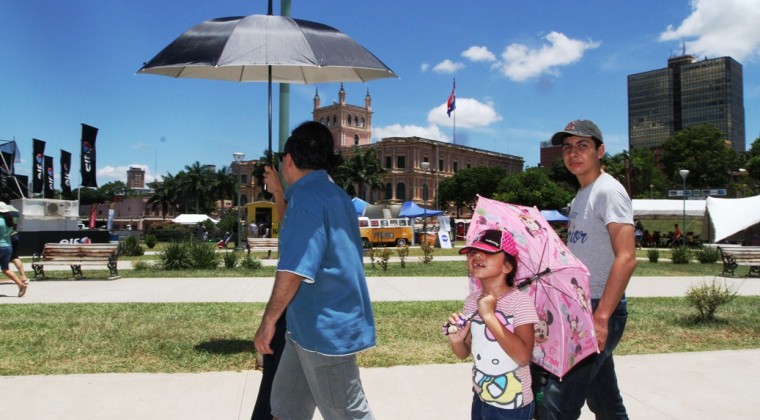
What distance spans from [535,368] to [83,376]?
4.18 m

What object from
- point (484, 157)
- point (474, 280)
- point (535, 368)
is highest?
point (484, 157)

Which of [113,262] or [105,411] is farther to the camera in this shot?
[113,262]

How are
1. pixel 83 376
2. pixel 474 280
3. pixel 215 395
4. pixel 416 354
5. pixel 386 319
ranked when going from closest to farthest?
1. pixel 474 280
2. pixel 215 395
3. pixel 83 376
4. pixel 416 354
5. pixel 386 319

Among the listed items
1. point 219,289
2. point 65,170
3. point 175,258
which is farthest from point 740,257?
point 65,170

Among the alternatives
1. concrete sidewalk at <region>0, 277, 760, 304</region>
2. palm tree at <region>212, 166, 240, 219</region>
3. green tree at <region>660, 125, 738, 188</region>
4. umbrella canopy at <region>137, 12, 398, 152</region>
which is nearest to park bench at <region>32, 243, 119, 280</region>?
concrete sidewalk at <region>0, 277, 760, 304</region>

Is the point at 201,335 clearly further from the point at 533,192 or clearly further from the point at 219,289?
the point at 533,192

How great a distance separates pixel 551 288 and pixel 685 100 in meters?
183

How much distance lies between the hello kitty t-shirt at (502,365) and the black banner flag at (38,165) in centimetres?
3948

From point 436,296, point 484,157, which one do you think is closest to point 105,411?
point 436,296

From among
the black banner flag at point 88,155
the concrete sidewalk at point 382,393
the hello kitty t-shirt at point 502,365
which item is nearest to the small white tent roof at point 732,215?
the concrete sidewalk at point 382,393

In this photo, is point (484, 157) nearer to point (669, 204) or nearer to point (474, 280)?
point (669, 204)

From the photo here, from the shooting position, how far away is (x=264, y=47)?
4629 millimetres

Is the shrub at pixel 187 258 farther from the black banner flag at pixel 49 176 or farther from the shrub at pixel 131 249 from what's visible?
the black banner flag at pixel 49 176

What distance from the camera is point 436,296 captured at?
1073 centimetres
